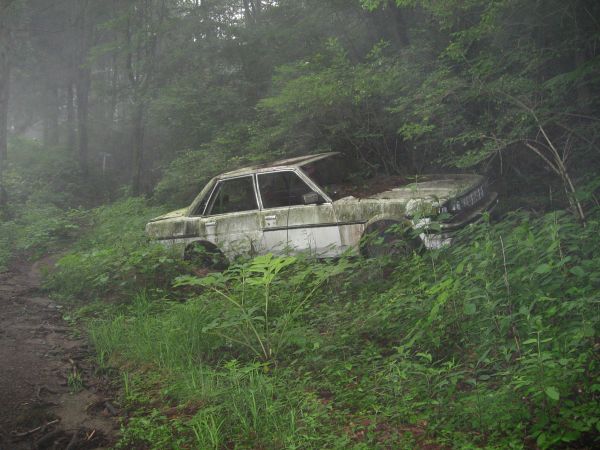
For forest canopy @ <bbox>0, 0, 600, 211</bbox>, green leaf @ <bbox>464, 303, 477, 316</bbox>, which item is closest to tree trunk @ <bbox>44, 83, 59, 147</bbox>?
forest canopy @ <bbox>0, 0, 600, 211</bbox>

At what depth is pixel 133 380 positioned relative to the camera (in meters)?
4.84

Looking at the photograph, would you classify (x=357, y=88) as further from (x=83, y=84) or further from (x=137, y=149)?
(x=83, y=84)

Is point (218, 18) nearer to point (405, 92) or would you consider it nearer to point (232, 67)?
point (232, 67)

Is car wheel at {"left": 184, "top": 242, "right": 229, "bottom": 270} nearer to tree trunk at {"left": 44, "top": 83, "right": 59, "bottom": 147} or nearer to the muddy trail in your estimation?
the muddy trail

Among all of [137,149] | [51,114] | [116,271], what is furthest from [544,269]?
[51,114]

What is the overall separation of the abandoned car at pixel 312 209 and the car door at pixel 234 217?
0.01 meters

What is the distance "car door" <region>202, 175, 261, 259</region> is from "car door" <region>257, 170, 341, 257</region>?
0.51ft

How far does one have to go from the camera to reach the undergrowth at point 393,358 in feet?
10.2

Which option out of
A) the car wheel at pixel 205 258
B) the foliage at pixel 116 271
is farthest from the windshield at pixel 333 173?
the foliage at pixel 116 271

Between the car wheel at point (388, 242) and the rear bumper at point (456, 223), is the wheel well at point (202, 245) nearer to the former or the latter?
the car wheel at point (388, 242)

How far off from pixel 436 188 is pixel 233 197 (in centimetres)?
288

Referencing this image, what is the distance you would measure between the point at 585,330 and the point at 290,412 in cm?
183

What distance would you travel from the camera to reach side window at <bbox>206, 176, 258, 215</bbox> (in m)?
8.03

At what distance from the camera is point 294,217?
751 cm
